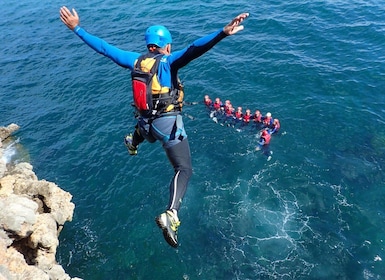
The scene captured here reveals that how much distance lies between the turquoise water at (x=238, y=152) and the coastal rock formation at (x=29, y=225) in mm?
3128

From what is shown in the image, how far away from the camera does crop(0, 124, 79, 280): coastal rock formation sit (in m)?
12.9

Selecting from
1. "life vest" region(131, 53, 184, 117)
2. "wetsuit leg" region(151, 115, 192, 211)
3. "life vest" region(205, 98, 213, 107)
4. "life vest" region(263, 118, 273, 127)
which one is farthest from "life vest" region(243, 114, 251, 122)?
"life vest" region(131, 53, 184, 117)

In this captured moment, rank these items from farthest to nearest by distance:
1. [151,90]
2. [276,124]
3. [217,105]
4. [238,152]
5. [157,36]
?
[217,105] < [276,124] < [238,152] < [157,36] < [151,90]

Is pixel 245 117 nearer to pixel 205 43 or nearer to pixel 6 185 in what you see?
pixel 6 185

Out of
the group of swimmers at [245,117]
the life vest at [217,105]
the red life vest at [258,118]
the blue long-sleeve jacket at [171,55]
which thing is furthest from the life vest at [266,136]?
the blue long-sleeve jacket at [171,55]

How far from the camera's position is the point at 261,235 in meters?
19.4

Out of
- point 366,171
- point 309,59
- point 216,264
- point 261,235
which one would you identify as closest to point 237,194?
point 261,235

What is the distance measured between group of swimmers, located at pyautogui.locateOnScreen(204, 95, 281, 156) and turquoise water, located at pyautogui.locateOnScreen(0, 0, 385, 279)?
748 millimetres

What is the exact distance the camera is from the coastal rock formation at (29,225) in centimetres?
1291

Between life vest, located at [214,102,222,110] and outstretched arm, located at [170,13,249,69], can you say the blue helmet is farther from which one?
life vest, located at [214,102,222,110]

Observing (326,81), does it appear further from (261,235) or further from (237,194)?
(261,235)

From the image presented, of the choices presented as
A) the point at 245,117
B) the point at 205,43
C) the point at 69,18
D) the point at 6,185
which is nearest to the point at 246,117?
the point at 245,117

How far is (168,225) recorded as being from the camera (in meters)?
7.20

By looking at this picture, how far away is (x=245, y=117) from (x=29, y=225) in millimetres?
16602
